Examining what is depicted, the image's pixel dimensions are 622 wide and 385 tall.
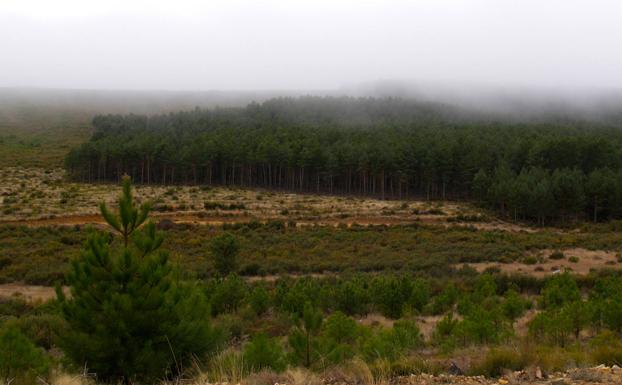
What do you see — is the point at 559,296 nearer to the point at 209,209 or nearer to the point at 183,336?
the point at 183,336

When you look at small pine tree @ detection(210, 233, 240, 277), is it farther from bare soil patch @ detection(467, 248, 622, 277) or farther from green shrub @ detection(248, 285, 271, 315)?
bare soil patch @ detection(467, 248, 622, 277)

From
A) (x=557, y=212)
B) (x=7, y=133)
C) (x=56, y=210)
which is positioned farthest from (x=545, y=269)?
(x=7, y=133)

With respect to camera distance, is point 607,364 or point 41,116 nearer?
point 607,364

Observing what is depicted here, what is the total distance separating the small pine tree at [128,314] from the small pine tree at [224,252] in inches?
621

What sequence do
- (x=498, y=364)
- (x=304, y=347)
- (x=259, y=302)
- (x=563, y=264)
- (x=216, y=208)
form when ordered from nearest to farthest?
(x=498, y=364)
(x=304, y=347)
(x=259, y=302)
(x=563, y=264)
(x=216, y=208)

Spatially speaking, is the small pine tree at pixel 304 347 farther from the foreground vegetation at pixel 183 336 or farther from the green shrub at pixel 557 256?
the green shrub at pixel 557 256

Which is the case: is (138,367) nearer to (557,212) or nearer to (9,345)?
(9,345)

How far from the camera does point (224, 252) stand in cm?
2330

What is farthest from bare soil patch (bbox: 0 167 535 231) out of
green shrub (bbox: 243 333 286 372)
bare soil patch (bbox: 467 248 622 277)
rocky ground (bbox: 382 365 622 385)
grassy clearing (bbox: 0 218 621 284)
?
rocky ground (bbox: 382 365 622 385)

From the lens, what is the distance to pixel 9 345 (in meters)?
6.65

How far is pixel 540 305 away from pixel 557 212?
142 feet

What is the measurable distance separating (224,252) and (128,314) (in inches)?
668

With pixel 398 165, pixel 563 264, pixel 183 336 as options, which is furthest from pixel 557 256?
pixel 398 165

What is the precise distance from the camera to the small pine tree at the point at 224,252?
22984 millimetres
